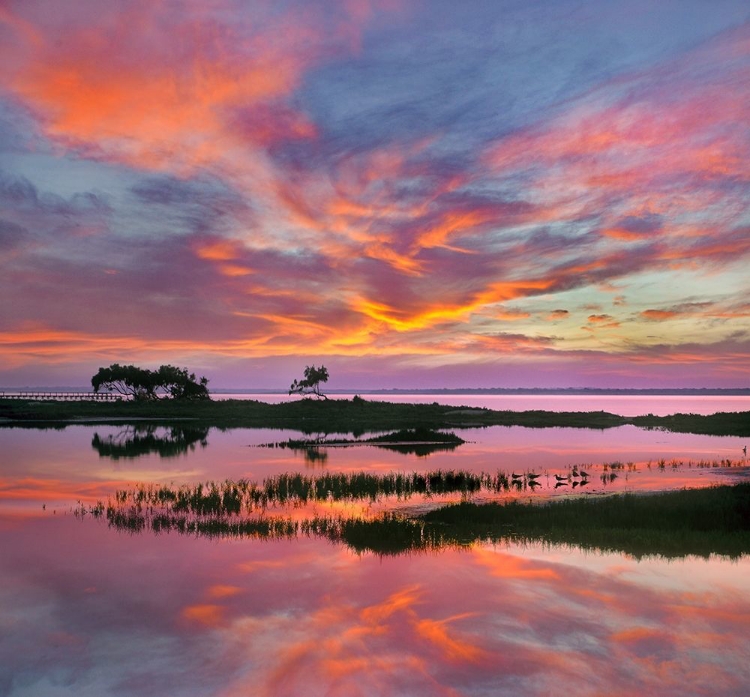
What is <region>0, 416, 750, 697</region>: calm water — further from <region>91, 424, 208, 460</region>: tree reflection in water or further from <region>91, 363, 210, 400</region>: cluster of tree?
<region>91, 363, 210, 400</region>: cluster of tree

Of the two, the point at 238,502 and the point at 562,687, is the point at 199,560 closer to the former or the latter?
the point at 238,502

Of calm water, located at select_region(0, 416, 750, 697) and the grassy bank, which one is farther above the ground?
the grassy bank

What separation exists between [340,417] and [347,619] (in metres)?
105

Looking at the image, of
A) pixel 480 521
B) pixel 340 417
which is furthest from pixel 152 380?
pixel 480 521

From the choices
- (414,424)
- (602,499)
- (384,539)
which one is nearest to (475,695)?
(384,539)

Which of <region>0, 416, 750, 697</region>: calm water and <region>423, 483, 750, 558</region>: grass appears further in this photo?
<region>423, 483, 750, 558</region>: grass

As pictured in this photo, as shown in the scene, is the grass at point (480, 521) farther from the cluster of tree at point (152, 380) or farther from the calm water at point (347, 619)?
the cluster of tree at point (152, 380)

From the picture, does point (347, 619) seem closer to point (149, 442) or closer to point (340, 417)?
point (149, 442)

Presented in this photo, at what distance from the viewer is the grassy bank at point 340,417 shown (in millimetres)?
101294

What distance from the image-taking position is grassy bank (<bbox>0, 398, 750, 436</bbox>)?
10129cm

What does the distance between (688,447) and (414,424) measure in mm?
A: 45448

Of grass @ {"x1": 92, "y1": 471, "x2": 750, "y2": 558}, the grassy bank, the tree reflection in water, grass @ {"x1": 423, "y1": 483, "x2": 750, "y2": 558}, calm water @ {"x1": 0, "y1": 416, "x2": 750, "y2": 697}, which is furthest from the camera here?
the grassy bank

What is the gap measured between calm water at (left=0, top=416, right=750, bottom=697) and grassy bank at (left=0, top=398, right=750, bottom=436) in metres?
67.1

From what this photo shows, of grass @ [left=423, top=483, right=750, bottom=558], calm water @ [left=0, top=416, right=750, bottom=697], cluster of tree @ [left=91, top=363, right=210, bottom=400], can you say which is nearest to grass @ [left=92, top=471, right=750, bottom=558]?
grass @ [left=423, top=483, right=750, bottom=558]
